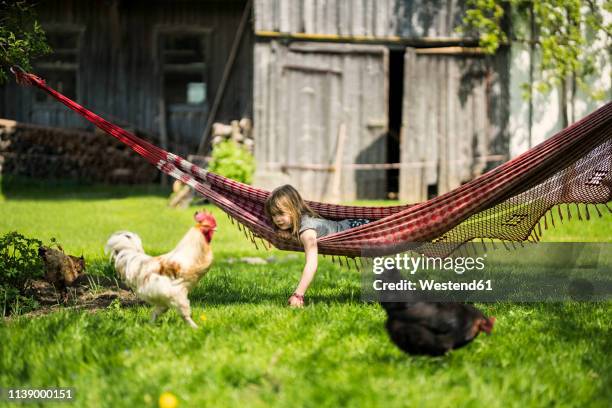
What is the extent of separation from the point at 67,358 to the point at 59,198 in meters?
8.46

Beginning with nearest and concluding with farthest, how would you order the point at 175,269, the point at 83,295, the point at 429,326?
the point at 429,326 < the point at 175,269 < the point at 83,295

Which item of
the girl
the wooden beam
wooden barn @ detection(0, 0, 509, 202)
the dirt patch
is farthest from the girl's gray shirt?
the wooden beam

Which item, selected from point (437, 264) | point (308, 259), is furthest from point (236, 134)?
point (308, 259)

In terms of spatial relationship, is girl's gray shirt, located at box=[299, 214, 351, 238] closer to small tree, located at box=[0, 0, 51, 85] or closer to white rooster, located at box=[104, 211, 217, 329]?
white rooster, located at box=[104, 211, 217, 329]

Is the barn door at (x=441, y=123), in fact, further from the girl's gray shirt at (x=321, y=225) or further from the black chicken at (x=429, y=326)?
the black chicken at (x=429, y=326)

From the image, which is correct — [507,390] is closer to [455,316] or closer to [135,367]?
[455,316]

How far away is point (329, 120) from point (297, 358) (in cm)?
816

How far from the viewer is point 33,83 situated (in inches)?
174

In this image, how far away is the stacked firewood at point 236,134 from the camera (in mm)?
10523

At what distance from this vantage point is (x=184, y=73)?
1343 cm

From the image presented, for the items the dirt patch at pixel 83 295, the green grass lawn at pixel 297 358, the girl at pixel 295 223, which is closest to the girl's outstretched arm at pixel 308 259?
the girl at pixel 295 223

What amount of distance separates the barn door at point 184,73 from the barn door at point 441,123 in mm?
4095

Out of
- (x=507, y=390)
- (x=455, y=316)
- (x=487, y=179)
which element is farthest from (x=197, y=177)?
(x=507, y=390)

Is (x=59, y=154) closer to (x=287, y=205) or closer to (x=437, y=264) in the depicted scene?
(x=437, y=264)
